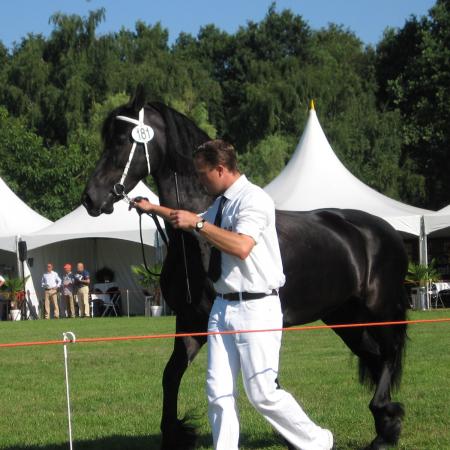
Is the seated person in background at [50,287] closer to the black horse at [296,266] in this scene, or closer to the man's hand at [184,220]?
the black horse at [296,266]

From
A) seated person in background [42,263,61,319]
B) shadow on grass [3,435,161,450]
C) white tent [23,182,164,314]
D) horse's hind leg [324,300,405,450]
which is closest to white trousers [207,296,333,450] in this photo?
shadow on grass [3,435,161,450]

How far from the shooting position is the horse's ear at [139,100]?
22.4ft

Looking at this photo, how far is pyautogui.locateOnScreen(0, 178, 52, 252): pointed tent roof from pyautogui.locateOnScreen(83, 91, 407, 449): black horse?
21.4 m

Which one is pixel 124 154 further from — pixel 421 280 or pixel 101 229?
pixel 101 229

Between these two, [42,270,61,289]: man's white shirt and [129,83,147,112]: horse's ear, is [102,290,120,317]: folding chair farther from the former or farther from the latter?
[129,83,147,112]: horse's ear

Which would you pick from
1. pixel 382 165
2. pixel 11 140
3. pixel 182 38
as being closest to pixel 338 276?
pixel 11 140

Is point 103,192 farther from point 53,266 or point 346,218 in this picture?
point 53,266

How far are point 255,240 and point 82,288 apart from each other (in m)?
23.6

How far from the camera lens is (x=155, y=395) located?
9703mm

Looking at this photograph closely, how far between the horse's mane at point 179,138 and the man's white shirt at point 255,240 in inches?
64.1

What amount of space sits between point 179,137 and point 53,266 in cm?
2455

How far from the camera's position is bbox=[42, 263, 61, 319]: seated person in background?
28.2 metres

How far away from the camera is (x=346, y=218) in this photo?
814cm

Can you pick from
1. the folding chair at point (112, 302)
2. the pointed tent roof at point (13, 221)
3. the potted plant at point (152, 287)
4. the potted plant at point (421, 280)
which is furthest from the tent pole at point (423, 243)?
the pointed tent roof at point (13, 221)
